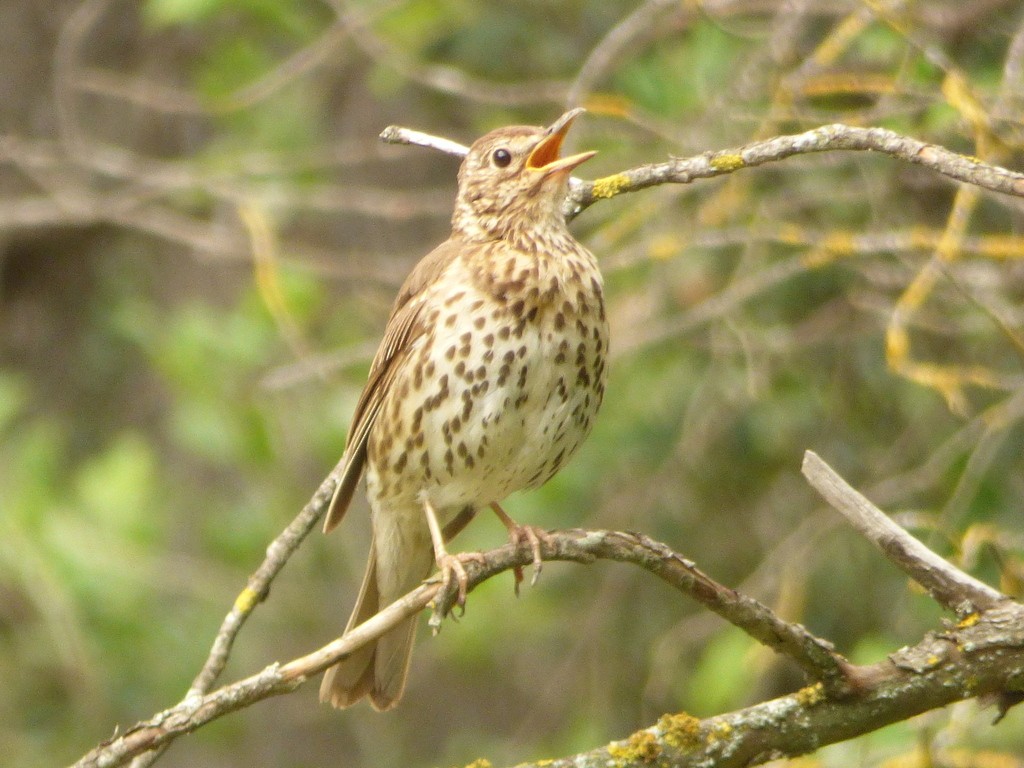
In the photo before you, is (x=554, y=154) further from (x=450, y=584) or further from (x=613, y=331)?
(x=450, y=584)

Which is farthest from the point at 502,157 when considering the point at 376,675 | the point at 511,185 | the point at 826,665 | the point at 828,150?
the point at 826,665

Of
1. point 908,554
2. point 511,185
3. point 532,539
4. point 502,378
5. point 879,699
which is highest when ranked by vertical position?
point 511,185

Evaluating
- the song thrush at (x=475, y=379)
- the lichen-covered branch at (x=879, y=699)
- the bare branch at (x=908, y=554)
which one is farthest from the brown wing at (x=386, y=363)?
the lichen-covered branch at (x=879, y=699)

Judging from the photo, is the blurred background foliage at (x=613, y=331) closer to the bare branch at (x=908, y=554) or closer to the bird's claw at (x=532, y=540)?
the bare branch at (x=908, y=554)

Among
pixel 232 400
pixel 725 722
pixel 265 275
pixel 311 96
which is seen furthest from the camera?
pixel 311 96

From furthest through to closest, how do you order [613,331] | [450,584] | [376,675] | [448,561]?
[613,331], [376,675], [448,561], [450,584]

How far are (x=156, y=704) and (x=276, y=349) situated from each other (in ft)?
4.79

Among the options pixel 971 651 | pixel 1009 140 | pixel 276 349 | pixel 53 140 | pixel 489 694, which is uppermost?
pixel 53 140

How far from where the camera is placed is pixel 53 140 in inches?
302

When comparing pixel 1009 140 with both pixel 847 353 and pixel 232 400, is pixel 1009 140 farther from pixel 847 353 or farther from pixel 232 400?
pixel 232 400

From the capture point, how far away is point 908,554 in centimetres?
294

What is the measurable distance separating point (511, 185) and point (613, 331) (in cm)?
98

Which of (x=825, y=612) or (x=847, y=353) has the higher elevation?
(x=847, y=353)

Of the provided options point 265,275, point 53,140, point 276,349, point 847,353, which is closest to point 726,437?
point 847,353
